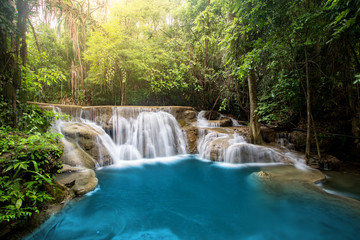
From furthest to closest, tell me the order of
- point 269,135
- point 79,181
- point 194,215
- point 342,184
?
point 269,135
point 342,184
point 79,181
point 194,215

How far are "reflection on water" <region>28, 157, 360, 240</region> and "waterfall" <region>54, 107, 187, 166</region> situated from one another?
6.74ft

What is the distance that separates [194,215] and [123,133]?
6.14 meters

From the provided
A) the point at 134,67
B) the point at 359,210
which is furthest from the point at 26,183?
the point at 134,67

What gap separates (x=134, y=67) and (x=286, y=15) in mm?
10807

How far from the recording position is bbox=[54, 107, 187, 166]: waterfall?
6562 millimetres

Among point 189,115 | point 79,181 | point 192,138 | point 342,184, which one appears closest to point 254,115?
point 192,138

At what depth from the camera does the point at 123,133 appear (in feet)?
28.0

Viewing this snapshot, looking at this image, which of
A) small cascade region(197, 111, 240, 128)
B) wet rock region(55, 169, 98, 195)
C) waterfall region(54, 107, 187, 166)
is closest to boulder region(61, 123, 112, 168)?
waterfall region(54, 107, 187, 166)

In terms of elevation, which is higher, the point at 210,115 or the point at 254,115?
the point at 210,115

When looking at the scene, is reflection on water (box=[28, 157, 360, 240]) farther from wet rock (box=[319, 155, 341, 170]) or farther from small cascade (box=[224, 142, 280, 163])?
Result: wet rock (box=[319, 155, 341, 170])

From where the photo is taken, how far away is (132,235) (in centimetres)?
285

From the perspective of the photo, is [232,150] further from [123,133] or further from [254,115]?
[123,133]

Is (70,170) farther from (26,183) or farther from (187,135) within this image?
(187,135)

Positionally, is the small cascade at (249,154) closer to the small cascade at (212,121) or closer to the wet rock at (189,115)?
the small cascade at (212,121)
